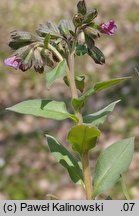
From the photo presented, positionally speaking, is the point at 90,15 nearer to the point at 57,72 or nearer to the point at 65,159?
the point at 57,72

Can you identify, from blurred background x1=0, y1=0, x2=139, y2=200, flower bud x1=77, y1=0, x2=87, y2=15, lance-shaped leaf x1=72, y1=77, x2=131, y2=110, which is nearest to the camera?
lance-shaped leaf x1=72, y1=77, x2=131, y2=110

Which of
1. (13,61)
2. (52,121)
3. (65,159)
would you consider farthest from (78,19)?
(52,121)

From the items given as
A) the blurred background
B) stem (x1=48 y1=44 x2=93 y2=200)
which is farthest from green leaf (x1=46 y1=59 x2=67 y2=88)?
the blurred background

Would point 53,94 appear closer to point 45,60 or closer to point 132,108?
point 132,108

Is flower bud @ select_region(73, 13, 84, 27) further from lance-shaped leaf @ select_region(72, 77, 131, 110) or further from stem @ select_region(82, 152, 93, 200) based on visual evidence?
stem @ select_region(82, 152, 93, 200)

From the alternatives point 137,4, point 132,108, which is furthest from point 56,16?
point 132,108

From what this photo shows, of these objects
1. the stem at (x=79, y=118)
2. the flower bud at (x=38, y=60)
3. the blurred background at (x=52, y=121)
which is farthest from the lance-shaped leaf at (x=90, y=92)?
the blurred background at (x=52, y=121)
